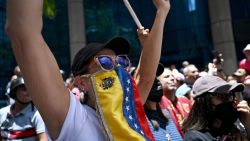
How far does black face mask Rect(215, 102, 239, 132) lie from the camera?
325 cm

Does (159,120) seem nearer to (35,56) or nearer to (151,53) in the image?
(151,53)

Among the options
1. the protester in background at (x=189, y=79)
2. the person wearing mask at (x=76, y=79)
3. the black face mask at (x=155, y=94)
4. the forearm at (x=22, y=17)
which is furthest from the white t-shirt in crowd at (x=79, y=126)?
the protester in background at (x=189, y=79)

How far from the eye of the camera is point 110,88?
1901 millimetres

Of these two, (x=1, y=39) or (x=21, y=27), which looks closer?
(x=21, y=27)

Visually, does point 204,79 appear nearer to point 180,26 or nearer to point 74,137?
point 74,137

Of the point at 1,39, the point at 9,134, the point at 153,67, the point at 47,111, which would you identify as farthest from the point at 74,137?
the point at 1,39

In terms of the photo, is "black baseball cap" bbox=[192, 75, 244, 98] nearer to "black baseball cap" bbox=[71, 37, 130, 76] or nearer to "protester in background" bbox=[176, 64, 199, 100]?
"black baseball cap" bbox=[71, 37, 130, 76]

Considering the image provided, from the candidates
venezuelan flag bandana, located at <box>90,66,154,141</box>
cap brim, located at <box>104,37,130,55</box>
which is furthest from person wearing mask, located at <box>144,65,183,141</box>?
venezuelan flag bandana, located at <box>90,66,154,141</box>

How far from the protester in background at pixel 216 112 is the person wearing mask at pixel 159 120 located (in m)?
0.31

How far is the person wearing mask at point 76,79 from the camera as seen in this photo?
1644mm

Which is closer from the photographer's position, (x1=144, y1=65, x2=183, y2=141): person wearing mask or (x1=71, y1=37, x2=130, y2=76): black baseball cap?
(x1=71, y1=37, x2=130, y2=76): black baseball cap

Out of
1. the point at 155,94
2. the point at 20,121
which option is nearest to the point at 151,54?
the point at 155,94

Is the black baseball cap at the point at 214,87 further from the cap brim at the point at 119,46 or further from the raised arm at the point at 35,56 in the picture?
the raised arm at the point at 35,56

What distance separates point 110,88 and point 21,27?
512 mm
